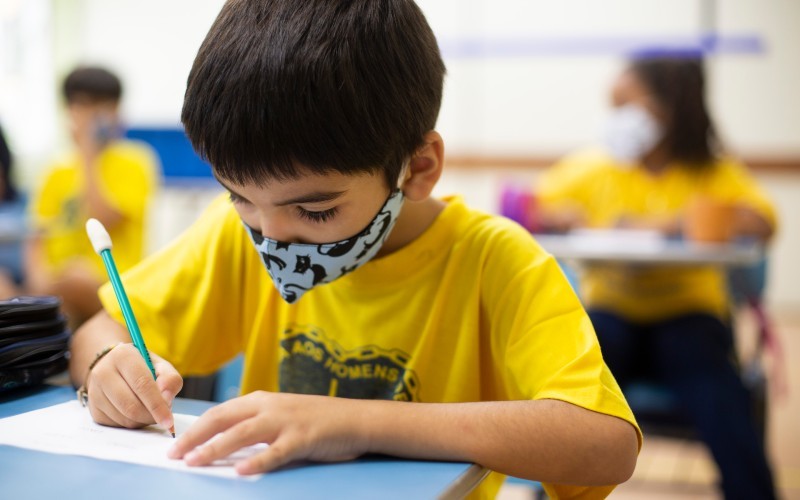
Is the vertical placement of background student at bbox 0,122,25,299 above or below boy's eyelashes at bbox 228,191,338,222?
below

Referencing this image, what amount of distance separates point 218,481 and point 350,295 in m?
0.41

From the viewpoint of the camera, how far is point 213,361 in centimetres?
115

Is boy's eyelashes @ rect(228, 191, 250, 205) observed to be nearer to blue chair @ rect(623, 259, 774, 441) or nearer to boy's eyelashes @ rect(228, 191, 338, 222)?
boy's eyelashes @ rect(228, 191, 338, 222)

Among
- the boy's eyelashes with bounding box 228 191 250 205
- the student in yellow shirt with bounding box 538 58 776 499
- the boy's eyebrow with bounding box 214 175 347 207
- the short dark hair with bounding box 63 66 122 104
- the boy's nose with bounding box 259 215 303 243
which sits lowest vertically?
the student in yellow shirt with bounding box 538 58 776 499

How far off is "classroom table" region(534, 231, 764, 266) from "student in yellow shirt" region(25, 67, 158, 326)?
5.43 feet

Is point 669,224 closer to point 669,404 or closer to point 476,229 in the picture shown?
point 669,404

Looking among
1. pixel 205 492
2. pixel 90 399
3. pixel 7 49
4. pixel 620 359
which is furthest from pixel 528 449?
pixel 7 49

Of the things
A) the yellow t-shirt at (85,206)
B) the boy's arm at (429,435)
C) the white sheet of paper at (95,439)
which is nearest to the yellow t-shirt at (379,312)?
the boy's arm at (429,435)

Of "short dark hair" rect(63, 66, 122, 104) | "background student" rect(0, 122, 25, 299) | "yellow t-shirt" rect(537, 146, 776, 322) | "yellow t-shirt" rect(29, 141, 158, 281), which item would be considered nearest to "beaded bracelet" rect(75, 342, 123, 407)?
"yellow t-shirt" rect(537, 146, 776, 322)

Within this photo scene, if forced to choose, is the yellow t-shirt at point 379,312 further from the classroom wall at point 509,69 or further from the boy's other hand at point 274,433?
the classroom wall at point 509,69

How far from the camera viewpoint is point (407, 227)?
104 cm

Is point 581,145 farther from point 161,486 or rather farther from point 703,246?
point 161,486

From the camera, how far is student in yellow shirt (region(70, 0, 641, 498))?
2.53 ft

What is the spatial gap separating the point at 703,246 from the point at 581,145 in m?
3.51
